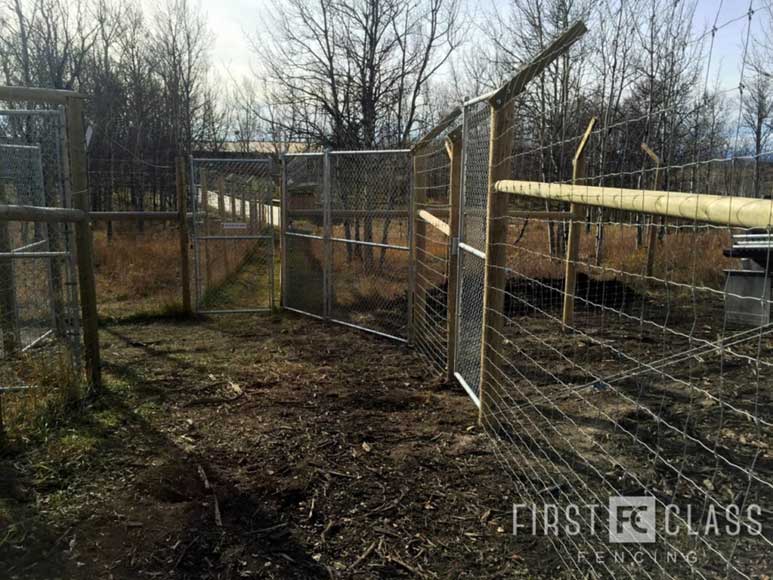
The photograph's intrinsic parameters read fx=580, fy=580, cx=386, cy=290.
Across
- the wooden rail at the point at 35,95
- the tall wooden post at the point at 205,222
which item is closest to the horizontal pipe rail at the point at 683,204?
the wooden rail at the point at 35,95

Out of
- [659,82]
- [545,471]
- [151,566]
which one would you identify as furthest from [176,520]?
[659,82]

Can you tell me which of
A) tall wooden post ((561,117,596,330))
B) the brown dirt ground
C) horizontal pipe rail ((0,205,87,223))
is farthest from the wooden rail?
tall wooden post ((561,117,596,330))

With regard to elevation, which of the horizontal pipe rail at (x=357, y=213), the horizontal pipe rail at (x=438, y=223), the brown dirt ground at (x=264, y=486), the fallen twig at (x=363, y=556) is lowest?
the fallen twig at (x=363, y=556)

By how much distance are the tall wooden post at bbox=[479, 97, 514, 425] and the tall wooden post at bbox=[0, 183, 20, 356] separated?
153 inches

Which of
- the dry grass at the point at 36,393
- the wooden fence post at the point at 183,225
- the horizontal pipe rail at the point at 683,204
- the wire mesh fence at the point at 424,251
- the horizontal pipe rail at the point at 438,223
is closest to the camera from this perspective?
the horizontal pipe rail at the point at 683,204

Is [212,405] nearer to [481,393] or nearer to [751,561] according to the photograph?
[481,393]

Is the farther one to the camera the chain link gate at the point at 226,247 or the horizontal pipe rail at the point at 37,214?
the chain link gate at the point at 226,247

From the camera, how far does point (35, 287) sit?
559 cm

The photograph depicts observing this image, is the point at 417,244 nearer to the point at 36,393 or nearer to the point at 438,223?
the point at 438,223

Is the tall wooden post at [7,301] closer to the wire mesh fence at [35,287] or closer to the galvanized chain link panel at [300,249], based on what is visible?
the wire mesh fence at [35,287]

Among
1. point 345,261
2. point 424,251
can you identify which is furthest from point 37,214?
point 345,261

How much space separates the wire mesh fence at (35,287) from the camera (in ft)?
14.0

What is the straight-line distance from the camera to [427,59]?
12.0 meters

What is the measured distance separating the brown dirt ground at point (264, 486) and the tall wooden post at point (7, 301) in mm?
830
